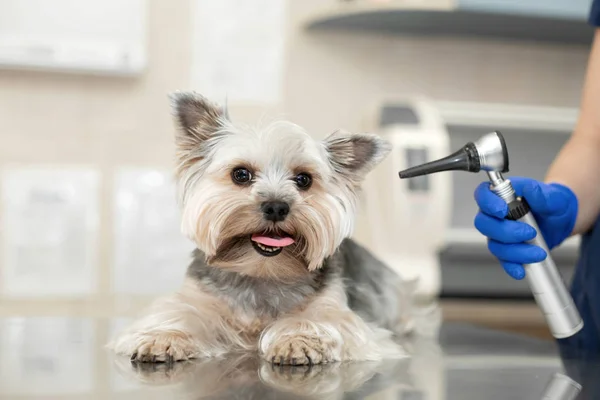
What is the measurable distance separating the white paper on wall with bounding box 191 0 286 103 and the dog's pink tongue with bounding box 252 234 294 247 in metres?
1.73

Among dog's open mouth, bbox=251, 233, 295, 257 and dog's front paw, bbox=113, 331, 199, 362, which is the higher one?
dog's open mouth, bbox=251, 233, 295, 257

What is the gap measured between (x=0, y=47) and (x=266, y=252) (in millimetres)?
1817

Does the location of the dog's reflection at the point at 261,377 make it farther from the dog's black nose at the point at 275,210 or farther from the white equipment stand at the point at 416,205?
the white equipment stand at the point at 416,205

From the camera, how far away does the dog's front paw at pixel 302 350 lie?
3.44ft

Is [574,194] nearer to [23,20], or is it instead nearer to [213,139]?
[213,139]

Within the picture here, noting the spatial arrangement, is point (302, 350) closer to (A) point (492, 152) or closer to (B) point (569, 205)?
(A) point (492, 152)

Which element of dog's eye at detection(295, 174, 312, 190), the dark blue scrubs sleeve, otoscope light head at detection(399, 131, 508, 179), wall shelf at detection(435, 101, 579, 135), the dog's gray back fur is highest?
the dark blue scrubs sleeve

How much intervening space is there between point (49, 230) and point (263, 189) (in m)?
1.70

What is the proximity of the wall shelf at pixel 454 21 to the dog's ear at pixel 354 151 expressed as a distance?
4.83 feet

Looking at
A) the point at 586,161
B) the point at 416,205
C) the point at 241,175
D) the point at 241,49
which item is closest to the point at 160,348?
the point at 241,175

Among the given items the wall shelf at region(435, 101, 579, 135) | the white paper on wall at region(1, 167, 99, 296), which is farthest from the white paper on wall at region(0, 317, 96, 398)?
the wall shelf at region(435, 101, 579, 135)

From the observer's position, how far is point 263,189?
1.09 metres

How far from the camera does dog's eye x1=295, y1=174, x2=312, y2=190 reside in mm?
1143

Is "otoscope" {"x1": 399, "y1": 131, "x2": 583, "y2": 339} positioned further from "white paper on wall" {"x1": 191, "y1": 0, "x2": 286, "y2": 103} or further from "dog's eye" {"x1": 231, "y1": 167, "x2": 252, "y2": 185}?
"white paper on wall" {"x1": 191, "y1": 0, "x2": 286, "y2": 103}
